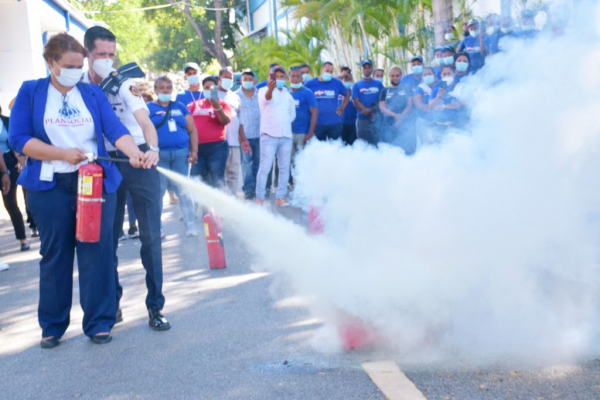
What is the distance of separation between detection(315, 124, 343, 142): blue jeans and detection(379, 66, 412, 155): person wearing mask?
0.83 metres

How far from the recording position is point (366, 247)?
4.37 metres

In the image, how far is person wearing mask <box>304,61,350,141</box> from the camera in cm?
1120

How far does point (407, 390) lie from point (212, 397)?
3.40ft

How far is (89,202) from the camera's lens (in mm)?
4395

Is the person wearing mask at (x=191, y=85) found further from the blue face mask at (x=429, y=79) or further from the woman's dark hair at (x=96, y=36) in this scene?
the woman's dark hair at (x=96, y=36)

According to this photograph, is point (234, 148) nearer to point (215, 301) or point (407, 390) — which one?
point (215, 301)

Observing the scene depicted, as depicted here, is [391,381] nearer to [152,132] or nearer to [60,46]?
[152,132]

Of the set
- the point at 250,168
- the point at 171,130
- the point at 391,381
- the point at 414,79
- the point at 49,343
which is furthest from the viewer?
the point at 250,168

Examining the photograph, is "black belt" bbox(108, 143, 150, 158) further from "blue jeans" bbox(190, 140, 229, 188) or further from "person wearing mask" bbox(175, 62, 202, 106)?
"person wearing mask" bbox(175, 62, 202, 106)

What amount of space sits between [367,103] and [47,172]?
731 cm

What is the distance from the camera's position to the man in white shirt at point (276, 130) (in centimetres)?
1038

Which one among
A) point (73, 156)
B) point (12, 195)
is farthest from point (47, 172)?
point (12, 195)

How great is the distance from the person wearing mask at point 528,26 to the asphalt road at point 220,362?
304cm

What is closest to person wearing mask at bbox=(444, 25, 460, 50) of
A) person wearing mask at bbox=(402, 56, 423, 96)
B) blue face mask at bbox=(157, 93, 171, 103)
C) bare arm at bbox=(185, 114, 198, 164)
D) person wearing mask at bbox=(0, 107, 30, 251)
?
person wearing mask at bbox=(402, 56, 423, 96)
